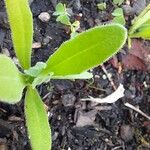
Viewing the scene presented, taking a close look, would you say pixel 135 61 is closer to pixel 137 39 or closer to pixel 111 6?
pixel 137 39

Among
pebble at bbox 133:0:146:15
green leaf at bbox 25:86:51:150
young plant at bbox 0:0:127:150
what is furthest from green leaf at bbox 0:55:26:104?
pebble at bbox 133:0:146:15

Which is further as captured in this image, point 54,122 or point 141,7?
point 141,7

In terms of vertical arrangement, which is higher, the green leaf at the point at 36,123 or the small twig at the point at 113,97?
the green leaf at the point at 36,123

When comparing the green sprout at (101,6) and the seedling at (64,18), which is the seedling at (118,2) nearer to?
the green sprout at (101,6)

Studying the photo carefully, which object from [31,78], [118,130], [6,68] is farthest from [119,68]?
[6,68]

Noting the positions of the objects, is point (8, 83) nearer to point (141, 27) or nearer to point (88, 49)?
point (88, 49)

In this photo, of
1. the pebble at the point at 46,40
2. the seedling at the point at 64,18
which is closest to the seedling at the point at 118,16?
the seedling at the point at 64,18
